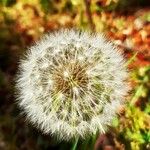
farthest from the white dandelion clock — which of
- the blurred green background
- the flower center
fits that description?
the blurred green background

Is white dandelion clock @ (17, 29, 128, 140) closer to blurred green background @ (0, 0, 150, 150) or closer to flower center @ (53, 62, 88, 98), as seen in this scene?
flower center @ (53, 62, 88, 98)

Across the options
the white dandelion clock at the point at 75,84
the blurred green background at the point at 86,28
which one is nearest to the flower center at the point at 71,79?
the white dandelion clock at the point at 75,84

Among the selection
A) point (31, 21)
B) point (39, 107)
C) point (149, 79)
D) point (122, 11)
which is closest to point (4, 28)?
point (31, 21)

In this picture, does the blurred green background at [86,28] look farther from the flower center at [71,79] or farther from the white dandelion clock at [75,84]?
the flower center at [71,79]

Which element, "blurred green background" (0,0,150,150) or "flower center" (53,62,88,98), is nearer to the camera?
"flower center" (53,62,88,98)

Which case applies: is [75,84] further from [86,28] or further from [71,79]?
[86,28]
